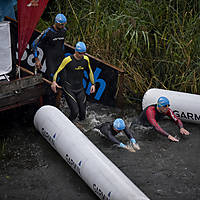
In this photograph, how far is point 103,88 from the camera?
9.00 meters

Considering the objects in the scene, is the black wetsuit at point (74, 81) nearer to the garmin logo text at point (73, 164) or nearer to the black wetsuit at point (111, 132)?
the black wetsuit at point (111, 132)

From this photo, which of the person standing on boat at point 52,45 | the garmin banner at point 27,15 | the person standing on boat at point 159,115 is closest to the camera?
the garmin banner at point 27,15

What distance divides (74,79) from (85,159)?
2.39 meters

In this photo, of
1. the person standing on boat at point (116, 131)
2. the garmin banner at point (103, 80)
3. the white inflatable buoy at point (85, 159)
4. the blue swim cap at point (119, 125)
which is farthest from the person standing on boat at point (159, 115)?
the white inflatable buoy at point (85, 159)

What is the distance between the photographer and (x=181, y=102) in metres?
8.24

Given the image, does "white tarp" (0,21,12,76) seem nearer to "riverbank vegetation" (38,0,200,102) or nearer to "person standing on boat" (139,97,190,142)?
"riverbank vegetation" (38,0,200,102)

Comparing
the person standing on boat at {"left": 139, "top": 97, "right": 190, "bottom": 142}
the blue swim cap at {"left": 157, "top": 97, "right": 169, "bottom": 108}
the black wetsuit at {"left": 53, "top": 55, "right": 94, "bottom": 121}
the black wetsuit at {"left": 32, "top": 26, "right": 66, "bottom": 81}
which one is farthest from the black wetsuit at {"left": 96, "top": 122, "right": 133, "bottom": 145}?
the black wetsuit at {"left": 32, "top": 26, "right": 66, "bottom": 81}

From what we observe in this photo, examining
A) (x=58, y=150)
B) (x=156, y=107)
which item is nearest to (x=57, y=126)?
(x=58, y=150)

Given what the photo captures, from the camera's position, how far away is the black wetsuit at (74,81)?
7.80 meters

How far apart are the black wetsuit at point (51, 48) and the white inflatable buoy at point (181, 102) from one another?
7.68 ft

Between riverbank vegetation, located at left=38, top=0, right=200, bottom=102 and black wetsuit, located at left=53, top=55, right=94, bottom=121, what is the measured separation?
175 centimetres

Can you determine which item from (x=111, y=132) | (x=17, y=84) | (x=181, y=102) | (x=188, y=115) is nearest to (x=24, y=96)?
(x=17, y=84)

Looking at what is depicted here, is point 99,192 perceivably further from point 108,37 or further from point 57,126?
point 108,37

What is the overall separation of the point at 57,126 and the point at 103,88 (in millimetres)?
2330
